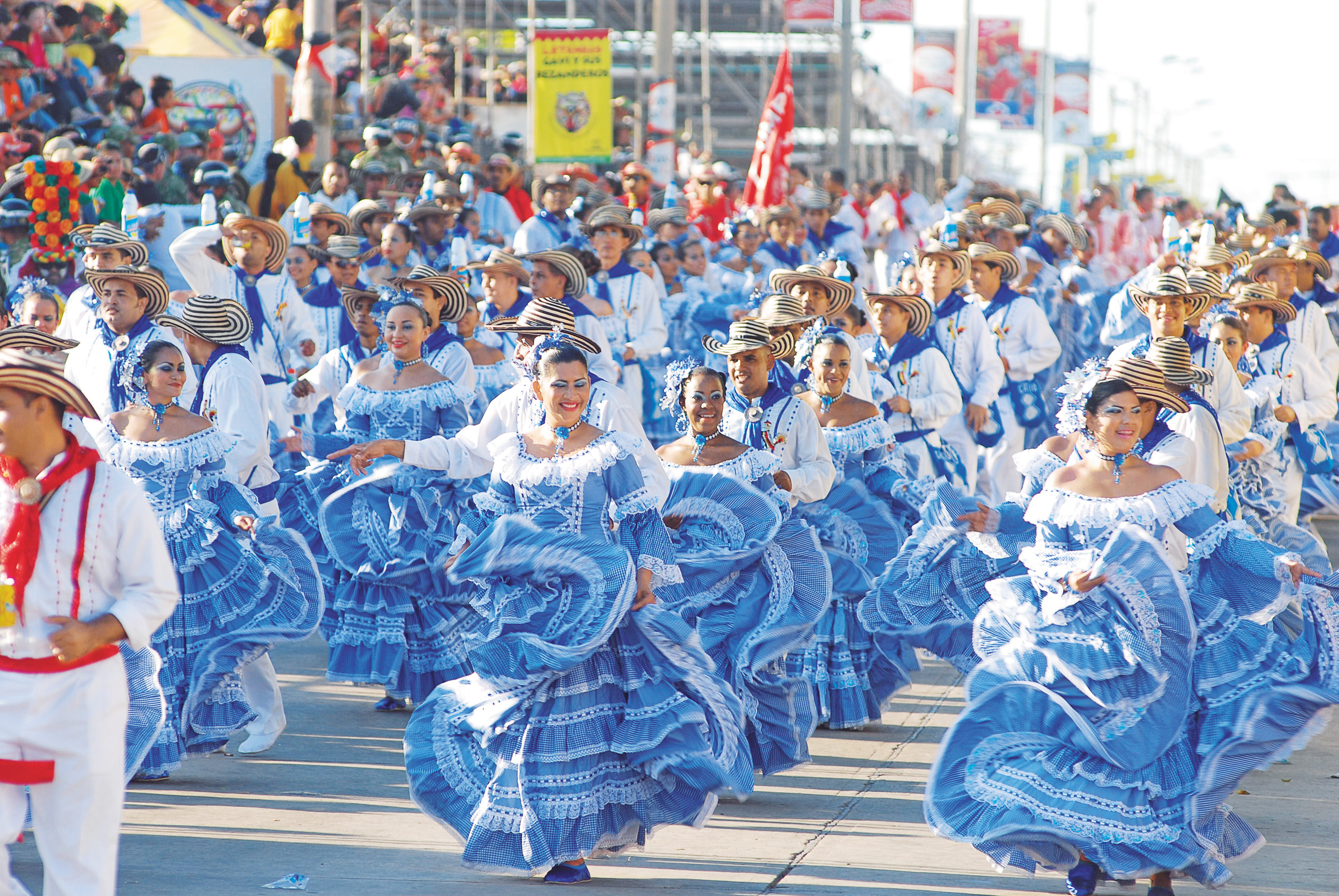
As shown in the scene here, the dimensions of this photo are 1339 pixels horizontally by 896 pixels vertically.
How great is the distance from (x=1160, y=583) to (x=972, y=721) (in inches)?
28.1

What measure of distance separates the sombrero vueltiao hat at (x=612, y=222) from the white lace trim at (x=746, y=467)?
216 inches

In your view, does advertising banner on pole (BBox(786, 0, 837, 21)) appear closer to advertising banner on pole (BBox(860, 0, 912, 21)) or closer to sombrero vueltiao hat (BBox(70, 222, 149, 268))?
advertising banner on pole (BBox(860, 0, 912, 21))

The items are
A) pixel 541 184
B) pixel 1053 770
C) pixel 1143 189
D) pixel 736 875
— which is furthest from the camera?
pixel 1143 189

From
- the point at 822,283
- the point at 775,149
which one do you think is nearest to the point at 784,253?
the point at 775,149

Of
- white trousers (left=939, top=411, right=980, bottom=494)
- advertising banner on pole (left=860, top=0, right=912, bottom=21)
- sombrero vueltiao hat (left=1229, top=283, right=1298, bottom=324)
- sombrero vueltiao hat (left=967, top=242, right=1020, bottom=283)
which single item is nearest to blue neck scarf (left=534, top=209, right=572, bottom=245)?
sombrero vueltiao hat (left=967, top=242, right=1020, bottom=283)

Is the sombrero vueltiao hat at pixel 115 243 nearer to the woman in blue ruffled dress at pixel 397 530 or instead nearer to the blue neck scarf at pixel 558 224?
the woman in blue ruffled dress at pixel 397 530

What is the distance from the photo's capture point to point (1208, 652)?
570cm

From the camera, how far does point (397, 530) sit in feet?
26.9

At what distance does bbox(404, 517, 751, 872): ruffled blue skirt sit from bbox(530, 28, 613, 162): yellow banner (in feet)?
41.7

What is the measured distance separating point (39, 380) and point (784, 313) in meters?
4.46

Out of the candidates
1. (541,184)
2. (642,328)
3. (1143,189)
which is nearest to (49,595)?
(642,328)

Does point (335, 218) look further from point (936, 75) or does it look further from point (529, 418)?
point (936, 75)

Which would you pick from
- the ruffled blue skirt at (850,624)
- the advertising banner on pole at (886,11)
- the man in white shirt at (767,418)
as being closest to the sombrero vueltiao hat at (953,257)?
the ruffled blue skirt at (850,624)

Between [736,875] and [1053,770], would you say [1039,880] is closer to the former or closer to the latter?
[1053,770]
